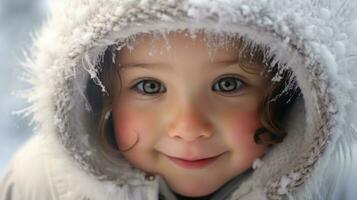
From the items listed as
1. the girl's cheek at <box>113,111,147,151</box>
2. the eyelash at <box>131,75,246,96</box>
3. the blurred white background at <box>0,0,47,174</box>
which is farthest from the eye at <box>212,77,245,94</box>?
the blurred white background at <box>0,0,47,174</box>

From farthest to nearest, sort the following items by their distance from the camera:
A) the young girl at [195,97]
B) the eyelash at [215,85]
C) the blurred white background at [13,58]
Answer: the blurred white background at [13,58] → the eyelash at [215,85] → the young girl at [195,97]

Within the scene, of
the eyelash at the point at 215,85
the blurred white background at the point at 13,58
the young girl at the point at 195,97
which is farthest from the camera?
the blurred white background at the point at 13,58

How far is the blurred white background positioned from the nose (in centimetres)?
70

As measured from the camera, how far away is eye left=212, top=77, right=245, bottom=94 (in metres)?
0.94

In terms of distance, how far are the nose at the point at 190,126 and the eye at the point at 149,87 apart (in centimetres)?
5

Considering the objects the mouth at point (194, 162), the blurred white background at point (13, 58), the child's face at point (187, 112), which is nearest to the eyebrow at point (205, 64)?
the child's face at point (187, 112)

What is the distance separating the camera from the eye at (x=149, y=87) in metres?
0.94

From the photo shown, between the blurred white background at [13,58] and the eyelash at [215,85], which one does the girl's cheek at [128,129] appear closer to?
the eyelash at [215,85]

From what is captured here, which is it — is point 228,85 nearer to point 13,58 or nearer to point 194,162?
point 194,162

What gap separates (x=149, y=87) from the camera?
37.4 inches

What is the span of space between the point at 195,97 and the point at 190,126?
4 cm

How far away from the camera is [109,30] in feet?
2.76

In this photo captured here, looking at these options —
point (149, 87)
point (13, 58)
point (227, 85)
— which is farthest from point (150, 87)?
point (13, 58)

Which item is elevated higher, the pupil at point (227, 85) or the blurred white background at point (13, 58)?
the blurred white background at point (13, 58)
